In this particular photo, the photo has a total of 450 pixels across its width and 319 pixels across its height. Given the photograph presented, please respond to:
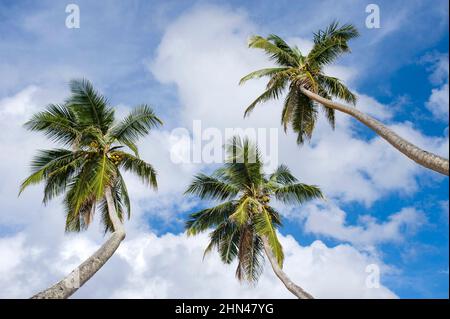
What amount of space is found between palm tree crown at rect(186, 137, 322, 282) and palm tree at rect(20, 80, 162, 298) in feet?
15.0

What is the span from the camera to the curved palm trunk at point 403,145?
35.2 feet

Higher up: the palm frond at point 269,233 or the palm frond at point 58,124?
the palm frond at point 58,124

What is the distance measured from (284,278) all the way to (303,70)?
905cm

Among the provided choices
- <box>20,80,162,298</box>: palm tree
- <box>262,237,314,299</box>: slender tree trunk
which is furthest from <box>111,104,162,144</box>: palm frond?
<box>262,237,314,299</box>: slender tree trunk

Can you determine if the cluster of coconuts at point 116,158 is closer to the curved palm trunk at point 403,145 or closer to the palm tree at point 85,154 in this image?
the palm tree at point 85,154

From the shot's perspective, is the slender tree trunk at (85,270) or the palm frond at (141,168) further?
the palm frond at (141,168)

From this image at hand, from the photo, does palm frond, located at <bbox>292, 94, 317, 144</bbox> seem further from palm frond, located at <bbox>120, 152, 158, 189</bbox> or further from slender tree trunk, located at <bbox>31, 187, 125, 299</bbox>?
slender tree trunk, located at <bbox>31, 187, 125, 299</bbox>

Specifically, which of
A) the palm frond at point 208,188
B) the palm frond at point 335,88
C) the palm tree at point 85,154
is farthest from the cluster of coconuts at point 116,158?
the palm frond at point 335,88

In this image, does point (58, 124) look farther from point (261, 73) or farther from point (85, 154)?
point (261, 73)

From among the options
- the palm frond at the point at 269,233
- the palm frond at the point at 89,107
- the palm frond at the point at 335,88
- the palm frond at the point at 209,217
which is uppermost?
the palm frond at the point at 335,88

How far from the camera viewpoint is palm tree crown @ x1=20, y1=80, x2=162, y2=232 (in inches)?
693

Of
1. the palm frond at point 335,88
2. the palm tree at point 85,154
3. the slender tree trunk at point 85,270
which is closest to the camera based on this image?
the slender tree trunk at point 85,270
